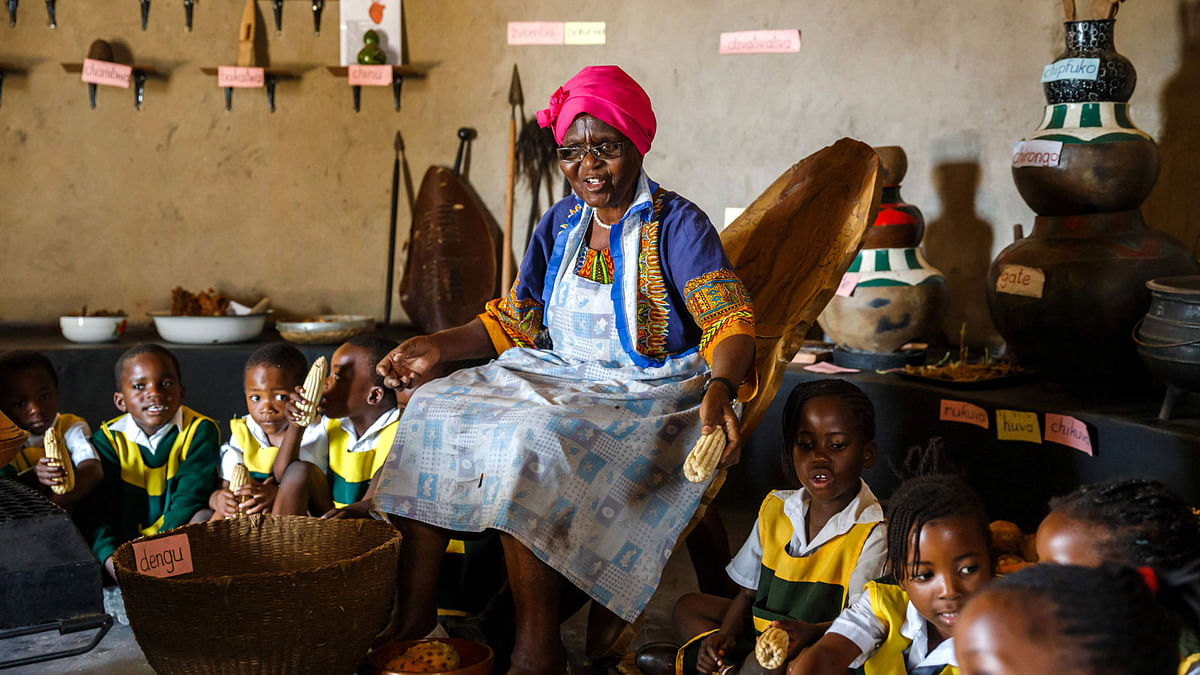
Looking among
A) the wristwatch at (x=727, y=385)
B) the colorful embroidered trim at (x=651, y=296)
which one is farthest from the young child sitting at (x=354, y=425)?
the wristwatch at (x=727, y=385)

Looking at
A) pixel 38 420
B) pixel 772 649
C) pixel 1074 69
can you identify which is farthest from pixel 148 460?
pixel 1074 69

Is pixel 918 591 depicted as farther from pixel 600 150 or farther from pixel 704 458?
pixel 600 150

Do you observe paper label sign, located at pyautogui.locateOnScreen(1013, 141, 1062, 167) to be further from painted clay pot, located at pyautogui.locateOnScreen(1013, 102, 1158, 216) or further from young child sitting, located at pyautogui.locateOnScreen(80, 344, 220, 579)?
young child sitting, located at pyautogui.locateOnScreen(80, 344, 220, 579)

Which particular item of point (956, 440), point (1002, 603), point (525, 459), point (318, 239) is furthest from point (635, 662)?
point (318, 239)

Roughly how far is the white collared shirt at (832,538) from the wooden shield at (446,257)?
2.46 meters

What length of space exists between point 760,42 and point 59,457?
3020 mm

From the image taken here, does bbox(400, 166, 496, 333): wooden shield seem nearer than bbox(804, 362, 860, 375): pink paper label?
No

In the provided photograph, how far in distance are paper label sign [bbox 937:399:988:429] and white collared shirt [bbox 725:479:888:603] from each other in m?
0.96

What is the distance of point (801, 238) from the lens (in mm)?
2822

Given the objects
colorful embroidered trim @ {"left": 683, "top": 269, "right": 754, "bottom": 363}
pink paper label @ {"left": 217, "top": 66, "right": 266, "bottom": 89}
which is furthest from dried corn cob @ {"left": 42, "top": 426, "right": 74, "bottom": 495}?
pink paper label @ {"left": 217, "top": 66, "right": 266, "bottom": 89}

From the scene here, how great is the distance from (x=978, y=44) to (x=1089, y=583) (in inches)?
136

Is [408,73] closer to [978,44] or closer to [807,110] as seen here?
[807,110]

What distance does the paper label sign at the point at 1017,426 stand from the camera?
292 cm

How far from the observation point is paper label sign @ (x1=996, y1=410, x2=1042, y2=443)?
2920mm
